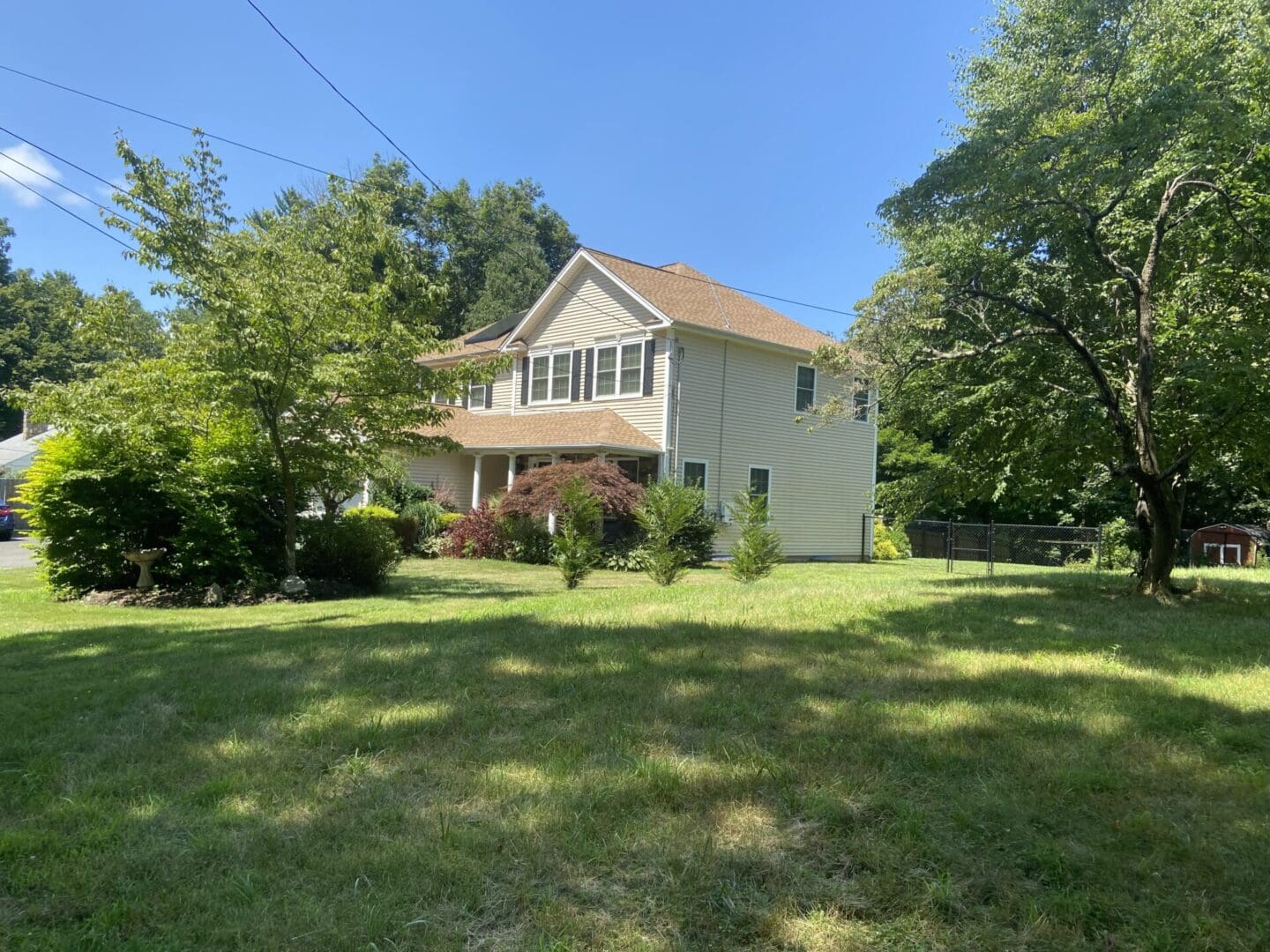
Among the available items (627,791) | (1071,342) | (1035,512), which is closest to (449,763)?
(627,791)

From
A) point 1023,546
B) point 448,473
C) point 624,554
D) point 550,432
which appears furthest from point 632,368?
point 1023,546

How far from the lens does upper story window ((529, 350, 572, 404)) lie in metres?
22.6

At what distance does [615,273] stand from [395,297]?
8.88 metres

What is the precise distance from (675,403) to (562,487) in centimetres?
370

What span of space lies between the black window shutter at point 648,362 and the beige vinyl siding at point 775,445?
712mm

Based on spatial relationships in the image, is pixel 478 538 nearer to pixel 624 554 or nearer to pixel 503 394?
pixel 624 554

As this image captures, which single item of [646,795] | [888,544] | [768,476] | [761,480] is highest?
[768,476]

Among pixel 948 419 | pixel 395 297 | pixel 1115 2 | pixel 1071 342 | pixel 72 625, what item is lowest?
pixel 72 625

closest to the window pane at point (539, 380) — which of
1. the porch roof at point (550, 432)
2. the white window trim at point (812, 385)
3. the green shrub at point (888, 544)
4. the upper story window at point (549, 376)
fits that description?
the upper story window at point (549, 376)

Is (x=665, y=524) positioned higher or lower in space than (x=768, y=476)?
lower

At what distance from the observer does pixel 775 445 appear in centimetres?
2241

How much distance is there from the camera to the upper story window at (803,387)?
74.5ft

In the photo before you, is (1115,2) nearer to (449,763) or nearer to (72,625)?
(449,763)

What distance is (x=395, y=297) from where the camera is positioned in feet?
42.2
